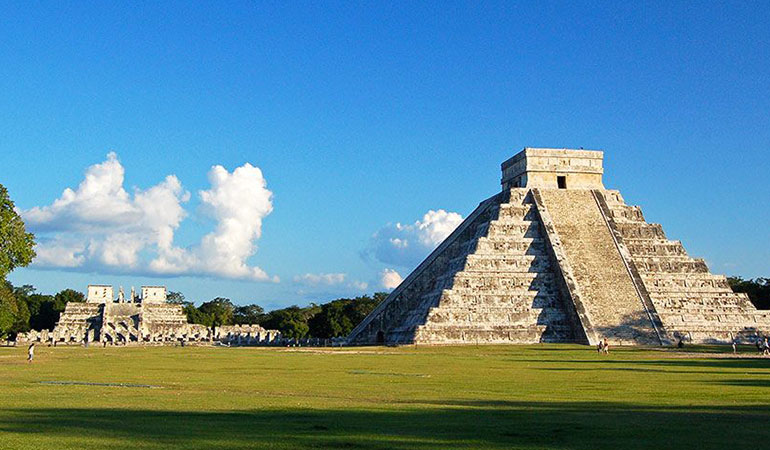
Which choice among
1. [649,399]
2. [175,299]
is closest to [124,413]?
[649,399]

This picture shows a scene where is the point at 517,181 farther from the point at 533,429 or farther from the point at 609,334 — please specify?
the point at 533,429

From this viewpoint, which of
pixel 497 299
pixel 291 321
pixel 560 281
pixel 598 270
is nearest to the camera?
pixel 497 299

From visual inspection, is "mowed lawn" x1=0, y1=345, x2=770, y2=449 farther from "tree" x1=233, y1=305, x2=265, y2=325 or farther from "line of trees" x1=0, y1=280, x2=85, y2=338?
"tree" x1=233, y1=305, x2=265, y2=325

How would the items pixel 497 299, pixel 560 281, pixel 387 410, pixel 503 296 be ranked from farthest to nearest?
1. pixel 560 281
2. pixel 503 296
3. pixel 497 299
4. pixel 387 410

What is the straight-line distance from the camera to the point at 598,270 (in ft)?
166

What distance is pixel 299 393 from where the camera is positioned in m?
15.7

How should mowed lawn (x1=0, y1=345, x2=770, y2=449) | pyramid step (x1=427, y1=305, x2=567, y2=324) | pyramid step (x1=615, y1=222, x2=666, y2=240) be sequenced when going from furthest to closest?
pyramid step (x1=615, y1=222, x2=666, y2=240), pyramid step (x1=427, y1=305, x2=567, y2=324), mowed lawn (x1=0, y1=345, x2=770, y2=449)

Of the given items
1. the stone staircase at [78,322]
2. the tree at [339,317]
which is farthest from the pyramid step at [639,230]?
the stone staircase at [78,322]

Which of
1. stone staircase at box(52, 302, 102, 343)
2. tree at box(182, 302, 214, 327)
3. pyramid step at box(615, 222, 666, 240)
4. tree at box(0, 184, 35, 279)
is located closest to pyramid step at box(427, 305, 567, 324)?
pyramid step at box(615, 222, 666, 240)

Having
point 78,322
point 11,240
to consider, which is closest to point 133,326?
Result: point 78,322

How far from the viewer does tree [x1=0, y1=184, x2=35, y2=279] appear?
39.3m

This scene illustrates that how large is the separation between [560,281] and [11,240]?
1150 inches

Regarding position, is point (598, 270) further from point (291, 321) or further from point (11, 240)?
point (291, 321)

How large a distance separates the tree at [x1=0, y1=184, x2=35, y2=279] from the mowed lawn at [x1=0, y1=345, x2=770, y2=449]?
19803 mm
